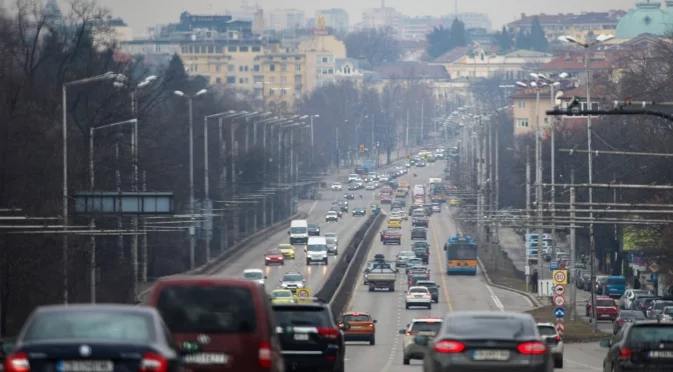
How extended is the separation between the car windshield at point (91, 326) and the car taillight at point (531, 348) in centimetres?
559

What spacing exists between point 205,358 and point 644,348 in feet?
27.7

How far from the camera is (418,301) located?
8012 cm

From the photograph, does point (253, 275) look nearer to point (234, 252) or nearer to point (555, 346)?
point (234, 252)

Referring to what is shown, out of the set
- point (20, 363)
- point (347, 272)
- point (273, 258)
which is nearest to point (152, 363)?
point (20, 363)

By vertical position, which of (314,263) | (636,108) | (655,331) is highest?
(636,108)

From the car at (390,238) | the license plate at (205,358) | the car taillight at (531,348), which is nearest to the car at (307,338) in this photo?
the car taillight at (531,348)

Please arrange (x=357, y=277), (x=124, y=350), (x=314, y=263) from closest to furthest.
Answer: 1. (x=124, y=350)
2. (x=357, y=277)
3. (x=314, y=263)

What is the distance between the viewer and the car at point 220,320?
19.6 meters

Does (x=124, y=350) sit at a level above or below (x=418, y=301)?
above

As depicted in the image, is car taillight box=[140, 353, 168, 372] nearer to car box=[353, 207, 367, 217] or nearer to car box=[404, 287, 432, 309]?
car box=[404, 287, 432, 309]

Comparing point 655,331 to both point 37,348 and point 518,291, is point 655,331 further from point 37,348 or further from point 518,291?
point 518,291

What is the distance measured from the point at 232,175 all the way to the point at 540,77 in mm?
39765

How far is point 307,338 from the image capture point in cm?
2684

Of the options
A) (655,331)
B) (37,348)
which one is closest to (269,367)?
(37,348)
